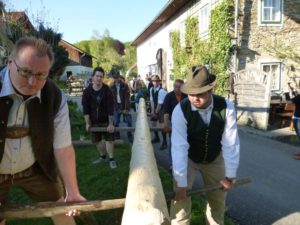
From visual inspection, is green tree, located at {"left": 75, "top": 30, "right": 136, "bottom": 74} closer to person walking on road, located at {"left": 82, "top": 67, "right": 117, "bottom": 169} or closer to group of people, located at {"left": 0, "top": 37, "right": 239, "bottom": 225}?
person walking on road, located at {"left": 82, "top": 67, "right": 117, "bottom": 169}

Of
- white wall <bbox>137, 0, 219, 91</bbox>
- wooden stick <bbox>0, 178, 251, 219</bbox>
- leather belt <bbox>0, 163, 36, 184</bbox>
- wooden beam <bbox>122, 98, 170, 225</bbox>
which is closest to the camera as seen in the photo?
wooden beam <bbox>122, 98, 170, 225</bbox>

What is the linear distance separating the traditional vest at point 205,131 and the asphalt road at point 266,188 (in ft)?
5.39

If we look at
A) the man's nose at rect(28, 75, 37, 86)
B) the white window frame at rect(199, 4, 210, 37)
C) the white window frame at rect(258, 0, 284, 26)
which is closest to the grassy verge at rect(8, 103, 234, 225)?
the man's nose at rect(28, 75, 37, 86)

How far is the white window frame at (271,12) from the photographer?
1579 cm

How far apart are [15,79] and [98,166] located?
5081 mm

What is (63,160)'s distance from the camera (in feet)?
10.2

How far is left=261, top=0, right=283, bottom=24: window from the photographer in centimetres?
1586

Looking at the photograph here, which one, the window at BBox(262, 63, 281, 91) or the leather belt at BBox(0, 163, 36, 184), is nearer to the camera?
the leather belt at BBox(0, 163, 36, 184)

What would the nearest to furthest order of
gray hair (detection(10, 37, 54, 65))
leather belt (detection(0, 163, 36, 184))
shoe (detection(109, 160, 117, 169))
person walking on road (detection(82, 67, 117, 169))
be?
gray hair (detection(10, 37, 54, 65))
leather belt (detection(0, 163, 36, 184))
person walking on road (detection(82, 67, 117, 169))
shoe (detection(109, 160, 117, 169))

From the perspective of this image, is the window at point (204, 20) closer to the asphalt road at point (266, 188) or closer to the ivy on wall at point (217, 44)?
the ivy on wall at point (217, 44)

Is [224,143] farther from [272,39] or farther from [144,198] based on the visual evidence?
[272,39]

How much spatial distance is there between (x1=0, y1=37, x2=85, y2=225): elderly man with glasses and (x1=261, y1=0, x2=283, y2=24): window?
571 inches

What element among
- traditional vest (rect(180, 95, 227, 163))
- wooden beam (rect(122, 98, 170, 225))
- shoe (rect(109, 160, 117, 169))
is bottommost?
shoe (rect(109, 160, 117, 169))

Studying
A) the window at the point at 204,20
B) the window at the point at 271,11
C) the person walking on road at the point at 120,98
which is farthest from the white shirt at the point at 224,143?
the window at the point at 204,20
